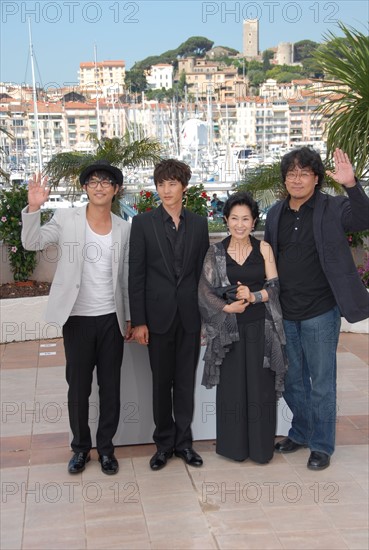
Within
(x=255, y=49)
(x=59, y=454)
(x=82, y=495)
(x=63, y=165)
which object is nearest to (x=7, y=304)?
(x=63, y=165)

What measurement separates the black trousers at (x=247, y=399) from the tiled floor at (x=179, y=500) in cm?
12

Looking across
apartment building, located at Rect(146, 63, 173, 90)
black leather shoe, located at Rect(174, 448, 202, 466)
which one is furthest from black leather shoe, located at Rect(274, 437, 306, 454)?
Result: apartment building, located at Rect(146, 63, 173, 90)

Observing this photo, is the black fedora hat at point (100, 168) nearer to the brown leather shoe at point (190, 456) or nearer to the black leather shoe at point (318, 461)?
the brown leather shoe at point (190, 456)

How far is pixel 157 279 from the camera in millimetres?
4039

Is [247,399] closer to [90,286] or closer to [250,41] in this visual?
[90,286]

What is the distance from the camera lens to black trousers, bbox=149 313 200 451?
163 inches

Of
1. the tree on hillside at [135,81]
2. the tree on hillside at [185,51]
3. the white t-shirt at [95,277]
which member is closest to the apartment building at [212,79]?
the tree on hillside at [185,51]

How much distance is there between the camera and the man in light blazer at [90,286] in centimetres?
397

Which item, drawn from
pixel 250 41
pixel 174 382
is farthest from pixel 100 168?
pixel 250 41

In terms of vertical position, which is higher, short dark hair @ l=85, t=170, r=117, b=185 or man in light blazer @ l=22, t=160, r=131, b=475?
short dark hair @ l=85, t=170, r=117, b=185

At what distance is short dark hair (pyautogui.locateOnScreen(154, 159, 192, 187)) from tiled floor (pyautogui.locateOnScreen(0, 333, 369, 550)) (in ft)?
5.19

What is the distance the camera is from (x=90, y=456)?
4410 mm

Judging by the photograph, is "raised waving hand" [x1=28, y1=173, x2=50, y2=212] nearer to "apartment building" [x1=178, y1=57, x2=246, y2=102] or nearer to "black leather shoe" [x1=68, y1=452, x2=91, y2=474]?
"black leather shoe" [x1=68, y1=452, x2=91, y2=474]

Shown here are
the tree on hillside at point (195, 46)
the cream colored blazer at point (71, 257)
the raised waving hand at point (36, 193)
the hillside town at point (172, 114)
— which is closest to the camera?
the raised waving hand at point (36, 193)
